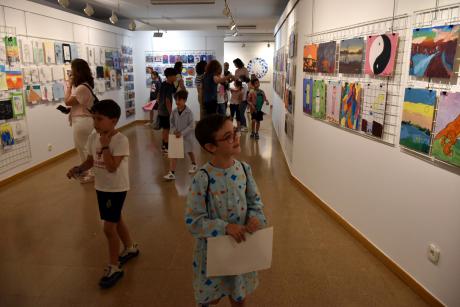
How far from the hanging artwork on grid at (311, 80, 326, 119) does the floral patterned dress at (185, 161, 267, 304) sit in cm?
291

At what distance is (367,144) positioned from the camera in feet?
11.6

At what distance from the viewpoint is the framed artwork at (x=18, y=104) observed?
568 cm

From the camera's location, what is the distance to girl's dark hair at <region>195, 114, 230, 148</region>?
1799mm

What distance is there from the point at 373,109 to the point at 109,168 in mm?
2420

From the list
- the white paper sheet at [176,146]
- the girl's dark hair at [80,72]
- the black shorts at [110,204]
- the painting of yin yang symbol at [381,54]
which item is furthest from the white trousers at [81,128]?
the painting of yin yang symbol at [381,54]

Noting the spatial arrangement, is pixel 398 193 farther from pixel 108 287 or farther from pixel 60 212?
pixel 60 212

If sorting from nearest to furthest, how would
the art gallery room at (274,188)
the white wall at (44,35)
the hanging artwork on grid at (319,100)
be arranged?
1. the art gallery room at (274,188)
2. the hanging artwork on grid at (319,100)
3. the white wall at (44,35)

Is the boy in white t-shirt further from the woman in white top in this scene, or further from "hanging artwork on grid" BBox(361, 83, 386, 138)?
the woman in white top

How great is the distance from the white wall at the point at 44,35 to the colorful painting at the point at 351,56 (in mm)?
5003

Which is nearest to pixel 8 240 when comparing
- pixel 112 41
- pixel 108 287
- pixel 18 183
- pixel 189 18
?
pixel 108 287

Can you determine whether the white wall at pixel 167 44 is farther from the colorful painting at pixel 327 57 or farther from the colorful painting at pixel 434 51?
the colorful painting at pixel 434 51

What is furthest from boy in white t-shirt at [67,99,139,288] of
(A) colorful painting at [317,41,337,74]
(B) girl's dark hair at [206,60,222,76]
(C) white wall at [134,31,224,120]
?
(C) white wall at [134,31,224,120]

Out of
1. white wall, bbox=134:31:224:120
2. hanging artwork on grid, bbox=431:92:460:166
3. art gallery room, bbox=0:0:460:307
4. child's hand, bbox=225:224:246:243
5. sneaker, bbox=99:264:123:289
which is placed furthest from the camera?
white wall, bbox=134:31:224:120

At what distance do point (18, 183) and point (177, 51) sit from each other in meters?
7.42
